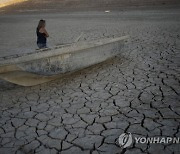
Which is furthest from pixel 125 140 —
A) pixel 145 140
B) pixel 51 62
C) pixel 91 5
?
pixel 91 5

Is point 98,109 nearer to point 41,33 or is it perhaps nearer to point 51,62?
point 51,62

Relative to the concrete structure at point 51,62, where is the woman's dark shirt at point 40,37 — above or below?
above

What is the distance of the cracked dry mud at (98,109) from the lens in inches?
140

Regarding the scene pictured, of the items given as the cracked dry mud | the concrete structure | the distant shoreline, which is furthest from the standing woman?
the distant shoreline

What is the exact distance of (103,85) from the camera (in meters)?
5.51

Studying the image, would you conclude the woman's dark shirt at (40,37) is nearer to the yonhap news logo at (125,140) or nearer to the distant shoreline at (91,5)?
the yonhap news logo at (125,140)

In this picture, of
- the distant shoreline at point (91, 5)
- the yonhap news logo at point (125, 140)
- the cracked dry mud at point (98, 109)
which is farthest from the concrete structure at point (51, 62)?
the distant shoreline at point (91, 5)

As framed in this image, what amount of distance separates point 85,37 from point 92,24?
3.32 meters

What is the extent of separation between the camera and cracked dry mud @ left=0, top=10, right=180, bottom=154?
356 centimetres

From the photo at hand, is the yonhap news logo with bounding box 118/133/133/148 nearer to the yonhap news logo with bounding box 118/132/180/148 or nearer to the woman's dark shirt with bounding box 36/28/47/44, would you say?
the yonhap news logo with bounding box 118/132/180/148

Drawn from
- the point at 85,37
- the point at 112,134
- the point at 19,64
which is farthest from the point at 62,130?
the point at 85,37

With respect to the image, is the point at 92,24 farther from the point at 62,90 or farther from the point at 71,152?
the point at 71,152

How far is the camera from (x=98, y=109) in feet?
14.6

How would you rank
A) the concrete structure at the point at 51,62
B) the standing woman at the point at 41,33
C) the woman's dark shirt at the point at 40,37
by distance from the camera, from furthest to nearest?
the woman's dark shirt at the point at 40,37 < the standing woman at the point at 41,33 < the concrete structure at the point at 51,62
